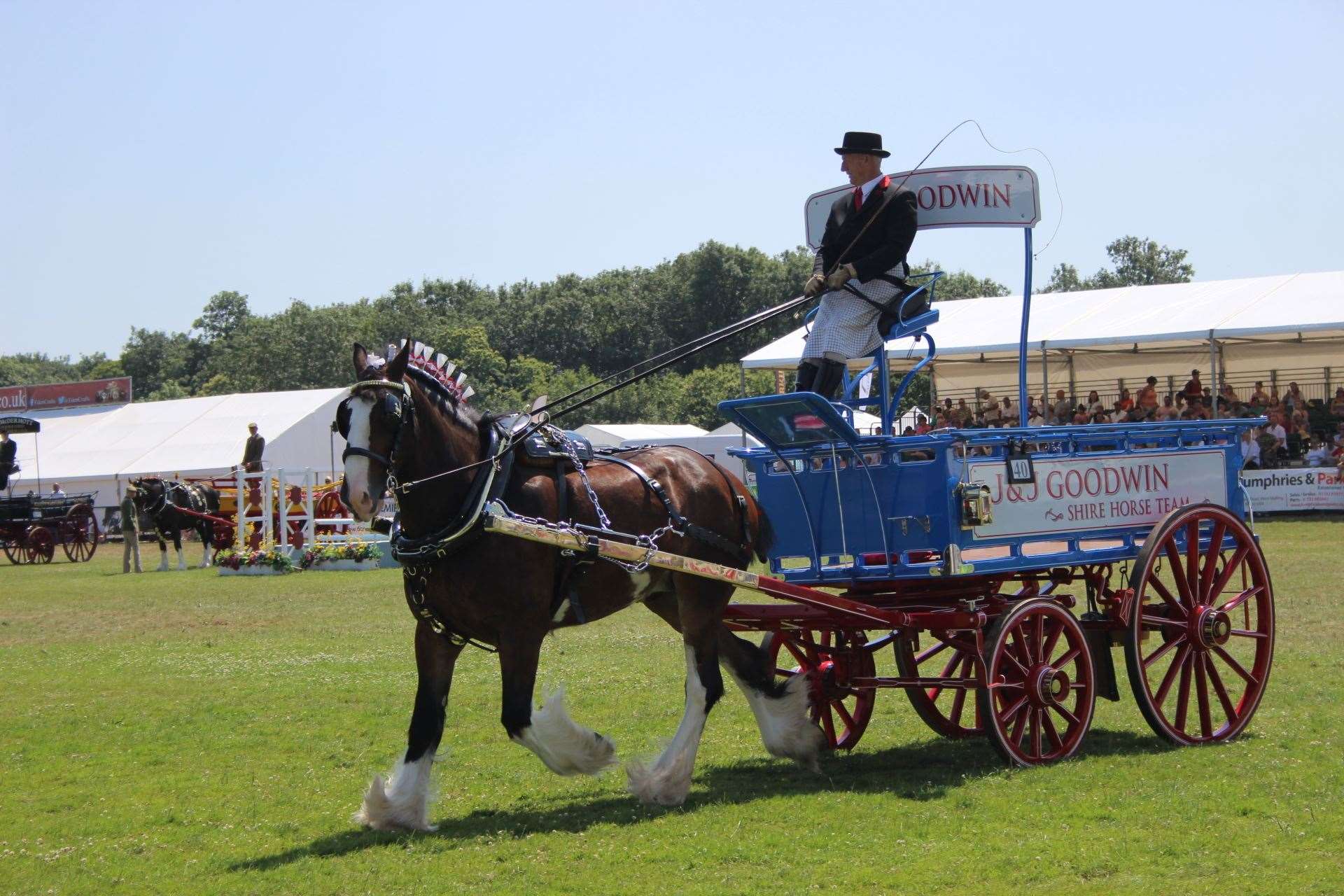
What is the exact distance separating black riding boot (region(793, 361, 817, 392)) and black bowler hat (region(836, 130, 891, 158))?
47.4 inches

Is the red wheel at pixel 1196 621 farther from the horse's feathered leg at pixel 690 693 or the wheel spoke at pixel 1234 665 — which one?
the horse's feathered leg at pixel 690 693

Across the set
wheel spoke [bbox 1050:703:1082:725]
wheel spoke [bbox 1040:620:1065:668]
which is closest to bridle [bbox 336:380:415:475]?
wheel spoke [bbox 1040:620:1065:668]

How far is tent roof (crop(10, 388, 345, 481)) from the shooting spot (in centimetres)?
4341

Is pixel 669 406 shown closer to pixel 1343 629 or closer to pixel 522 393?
pixel 522 393

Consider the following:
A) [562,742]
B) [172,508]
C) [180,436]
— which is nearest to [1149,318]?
[172,508]

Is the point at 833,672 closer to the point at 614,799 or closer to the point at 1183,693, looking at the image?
the point at 614,799

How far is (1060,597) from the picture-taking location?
7.88m

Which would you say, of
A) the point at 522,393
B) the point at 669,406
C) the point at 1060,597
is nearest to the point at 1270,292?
the point at 1060,597

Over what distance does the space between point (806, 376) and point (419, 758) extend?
3.02 metres

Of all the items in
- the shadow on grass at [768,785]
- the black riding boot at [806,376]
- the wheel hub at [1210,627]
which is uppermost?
the black riding boot at [806,376]

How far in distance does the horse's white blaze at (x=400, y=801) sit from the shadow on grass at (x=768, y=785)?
6 centimetres

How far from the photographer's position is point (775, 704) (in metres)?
7.58

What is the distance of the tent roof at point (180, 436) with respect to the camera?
43.4 meters

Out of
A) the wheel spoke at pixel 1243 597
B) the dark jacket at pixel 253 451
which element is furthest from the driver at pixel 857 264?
the dark jacket at pixel 253 451
